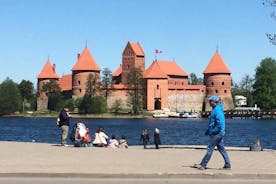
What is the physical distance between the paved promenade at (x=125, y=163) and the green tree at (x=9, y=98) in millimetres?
95915

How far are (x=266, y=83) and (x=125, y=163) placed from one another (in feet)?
276

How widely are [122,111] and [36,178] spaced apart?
3939 inches

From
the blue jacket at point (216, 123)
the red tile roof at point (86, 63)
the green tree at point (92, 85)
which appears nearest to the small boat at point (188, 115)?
the green tree at point (92, 85)

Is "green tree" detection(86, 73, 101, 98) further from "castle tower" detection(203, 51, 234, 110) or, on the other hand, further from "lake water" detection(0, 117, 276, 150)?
"lake water" detection(0, 117, 276, 150)

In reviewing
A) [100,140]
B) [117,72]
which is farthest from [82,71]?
[100,140]

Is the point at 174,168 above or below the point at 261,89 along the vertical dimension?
below

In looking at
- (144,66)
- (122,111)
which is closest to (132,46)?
(144,66)

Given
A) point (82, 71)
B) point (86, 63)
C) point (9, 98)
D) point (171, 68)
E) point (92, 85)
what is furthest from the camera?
point (171, 68)

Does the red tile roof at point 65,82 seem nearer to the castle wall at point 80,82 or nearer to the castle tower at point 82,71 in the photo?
the castle wall at point 80,82

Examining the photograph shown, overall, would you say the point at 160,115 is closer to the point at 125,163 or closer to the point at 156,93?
the point at 156,93

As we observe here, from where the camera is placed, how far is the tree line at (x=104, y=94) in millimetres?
94375

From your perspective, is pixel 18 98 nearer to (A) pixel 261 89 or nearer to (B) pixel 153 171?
(A) pixel 261 89

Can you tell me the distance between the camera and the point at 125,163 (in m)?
12.2

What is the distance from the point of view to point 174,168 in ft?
37.0
